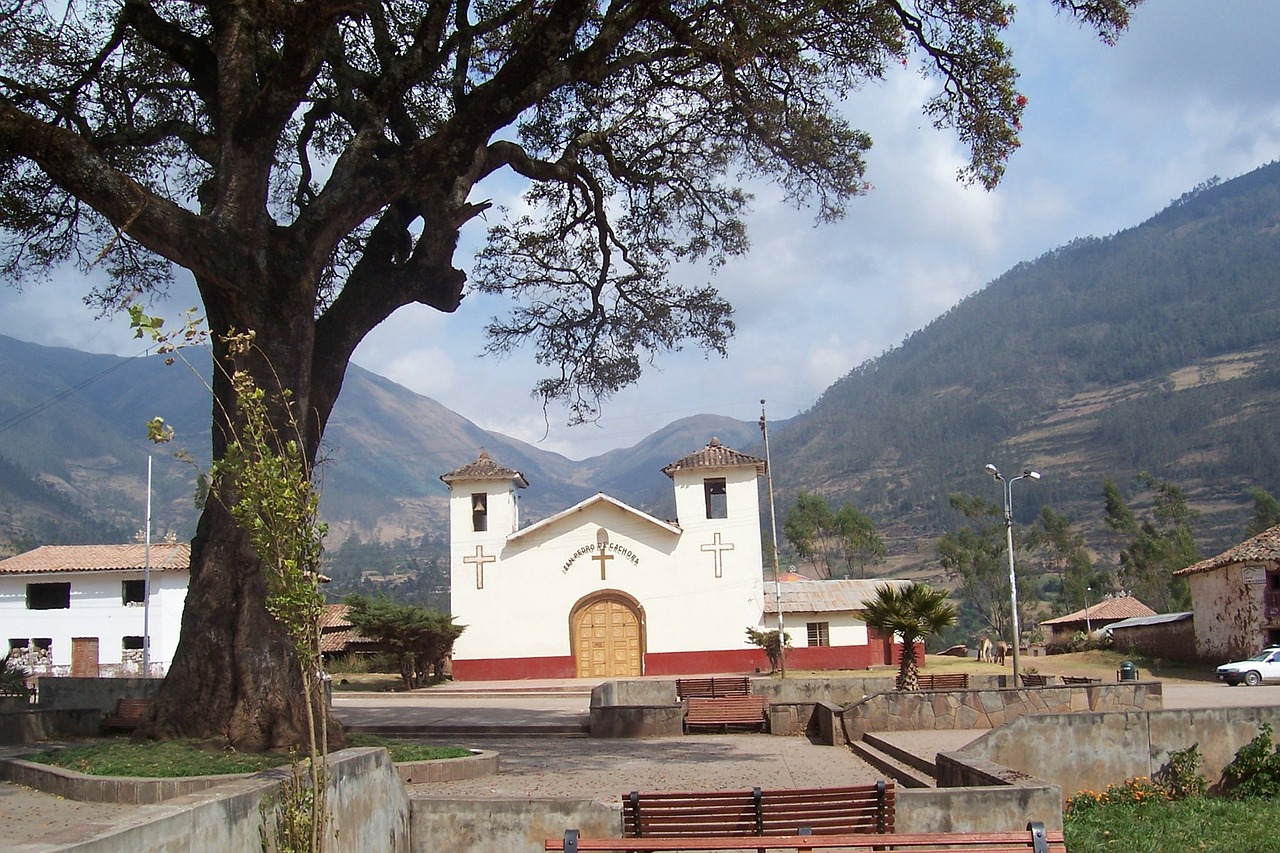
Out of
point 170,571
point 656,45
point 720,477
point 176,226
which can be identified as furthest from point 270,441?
point 170,571

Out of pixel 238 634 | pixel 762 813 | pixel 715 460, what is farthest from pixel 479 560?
pixel 762 813

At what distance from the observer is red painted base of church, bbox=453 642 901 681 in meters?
37.8

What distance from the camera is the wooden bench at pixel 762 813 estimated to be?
7695mm

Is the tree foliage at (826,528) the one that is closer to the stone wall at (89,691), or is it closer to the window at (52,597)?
the window at (52,597)

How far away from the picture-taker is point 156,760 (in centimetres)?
961

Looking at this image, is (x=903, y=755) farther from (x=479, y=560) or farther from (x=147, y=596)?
(x=147, y=596)

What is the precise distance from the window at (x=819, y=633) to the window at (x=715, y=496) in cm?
472

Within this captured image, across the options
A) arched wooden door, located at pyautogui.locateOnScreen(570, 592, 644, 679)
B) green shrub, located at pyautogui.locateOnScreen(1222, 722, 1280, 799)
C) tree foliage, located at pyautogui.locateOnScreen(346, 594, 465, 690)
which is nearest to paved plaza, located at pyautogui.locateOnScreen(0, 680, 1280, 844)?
green shrub, located at pyautogui.locateOnScreen(1222, 722, 1280, 799)

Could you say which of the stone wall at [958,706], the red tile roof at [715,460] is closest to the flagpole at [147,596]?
the red tile roof at [715,460]

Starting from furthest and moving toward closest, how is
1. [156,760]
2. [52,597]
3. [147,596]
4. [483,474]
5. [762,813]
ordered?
[52,597], [147,596], [483,474], [156,760], [762,813]

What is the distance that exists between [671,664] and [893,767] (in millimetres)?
25307

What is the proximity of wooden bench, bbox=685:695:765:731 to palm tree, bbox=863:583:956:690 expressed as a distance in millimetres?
2400

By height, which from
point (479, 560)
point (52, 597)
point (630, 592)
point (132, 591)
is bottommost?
point (630, 592)

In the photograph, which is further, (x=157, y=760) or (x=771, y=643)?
(x=771, y=643)
